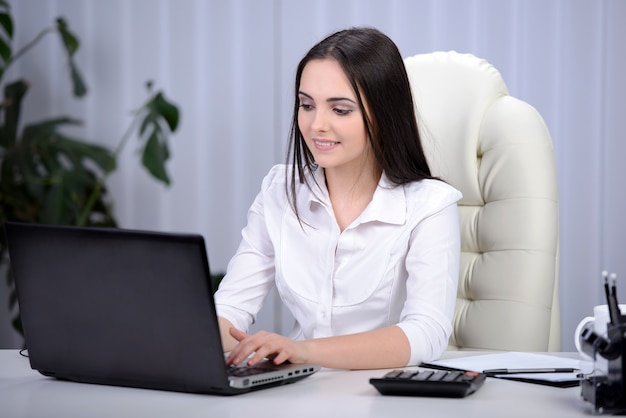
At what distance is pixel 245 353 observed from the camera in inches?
49.4

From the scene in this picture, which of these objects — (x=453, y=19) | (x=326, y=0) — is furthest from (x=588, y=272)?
(x=326, y=0)

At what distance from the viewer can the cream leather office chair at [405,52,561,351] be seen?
191 cm

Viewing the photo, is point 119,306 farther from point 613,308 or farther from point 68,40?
point 68,40

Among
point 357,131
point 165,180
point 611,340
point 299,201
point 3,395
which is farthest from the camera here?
point 165,180

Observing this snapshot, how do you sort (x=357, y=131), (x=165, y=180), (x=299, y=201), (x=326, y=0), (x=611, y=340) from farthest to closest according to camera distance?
(x=326, y=0) < (x=165, y=180) < (x=299, y=201) < (x=357, y=131) < (x=611, y=340)

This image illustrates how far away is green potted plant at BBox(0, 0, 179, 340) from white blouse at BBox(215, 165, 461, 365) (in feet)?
4.99

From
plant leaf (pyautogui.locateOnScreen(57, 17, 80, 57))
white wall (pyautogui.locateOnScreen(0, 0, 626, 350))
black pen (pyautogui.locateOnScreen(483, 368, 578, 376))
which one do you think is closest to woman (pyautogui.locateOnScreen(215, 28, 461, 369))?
black pen (pyautogui.locateOnScreen(483, 368, 578, 376))

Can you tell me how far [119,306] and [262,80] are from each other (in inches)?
97.6

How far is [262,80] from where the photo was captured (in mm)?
3518

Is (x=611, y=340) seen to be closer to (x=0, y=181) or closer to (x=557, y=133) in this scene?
(x=557, y=133)

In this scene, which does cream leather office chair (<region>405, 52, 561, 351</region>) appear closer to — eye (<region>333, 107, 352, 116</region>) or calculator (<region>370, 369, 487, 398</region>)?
eye (<region>333, 107, 352, 116</region>)

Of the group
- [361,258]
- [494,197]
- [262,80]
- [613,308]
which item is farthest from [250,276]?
[262,80]

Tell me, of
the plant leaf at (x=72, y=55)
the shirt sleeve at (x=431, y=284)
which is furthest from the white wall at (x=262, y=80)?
the shirt sleeve at (x=431, y=284)

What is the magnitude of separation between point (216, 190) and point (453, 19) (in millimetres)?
1174
